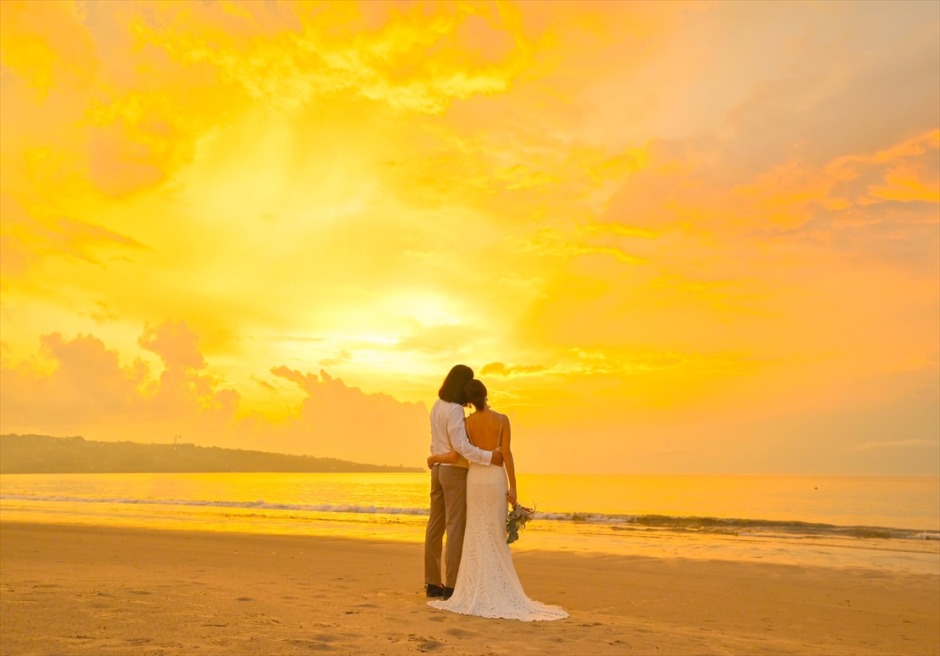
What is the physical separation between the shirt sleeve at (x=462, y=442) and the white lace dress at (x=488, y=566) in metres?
0.25

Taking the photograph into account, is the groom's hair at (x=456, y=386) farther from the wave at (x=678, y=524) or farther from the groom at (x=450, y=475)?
the wave at (x=678, y=524)

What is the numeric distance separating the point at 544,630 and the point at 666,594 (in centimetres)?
501

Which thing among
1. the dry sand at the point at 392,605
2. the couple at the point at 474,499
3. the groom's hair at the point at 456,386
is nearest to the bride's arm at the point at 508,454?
the couple at the point at 474,499

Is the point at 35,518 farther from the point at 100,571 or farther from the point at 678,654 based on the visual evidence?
the point at 678,654

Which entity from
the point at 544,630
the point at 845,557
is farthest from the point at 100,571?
the point at 845,557

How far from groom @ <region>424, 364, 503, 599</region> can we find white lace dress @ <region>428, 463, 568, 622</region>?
0.19 meters

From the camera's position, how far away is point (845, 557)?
706 inches

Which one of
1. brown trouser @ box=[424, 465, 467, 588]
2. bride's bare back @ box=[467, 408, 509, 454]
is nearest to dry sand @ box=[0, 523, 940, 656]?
brown trouser @ box=[424, 465, 467, 588]

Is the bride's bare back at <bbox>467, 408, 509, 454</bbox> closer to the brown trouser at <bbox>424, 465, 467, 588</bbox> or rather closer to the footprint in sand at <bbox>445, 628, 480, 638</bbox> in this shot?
the brown trouser at <bbox>424, 465, 467, 588</bbox>

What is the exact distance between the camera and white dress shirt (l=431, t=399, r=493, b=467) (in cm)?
776

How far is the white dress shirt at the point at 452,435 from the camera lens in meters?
7.76

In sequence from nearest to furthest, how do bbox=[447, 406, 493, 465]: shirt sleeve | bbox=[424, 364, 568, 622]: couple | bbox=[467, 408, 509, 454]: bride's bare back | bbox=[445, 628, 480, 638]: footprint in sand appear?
bbox=[445, 628, 480, 638]: footprint in sand, bbox=[424, 364, 568, 622]: couple, bbox=[447, 406, 493, 465]: shirt sleeve, bbox=[467, 408, 509, 454]: bride's bare back

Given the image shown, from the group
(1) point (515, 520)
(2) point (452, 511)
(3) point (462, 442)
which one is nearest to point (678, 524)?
(1) point (515, 520)

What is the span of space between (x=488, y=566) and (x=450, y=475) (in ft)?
3.79
